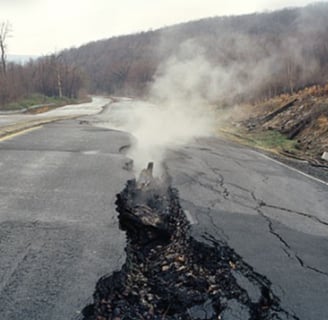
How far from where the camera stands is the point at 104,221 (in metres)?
4.12

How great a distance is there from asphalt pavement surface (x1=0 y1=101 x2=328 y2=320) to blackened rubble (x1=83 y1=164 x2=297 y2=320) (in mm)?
115

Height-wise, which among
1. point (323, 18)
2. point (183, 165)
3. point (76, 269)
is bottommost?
point (183, 165)

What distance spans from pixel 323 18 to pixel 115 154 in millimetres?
49310

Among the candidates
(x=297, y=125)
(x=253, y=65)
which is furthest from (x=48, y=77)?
(x=297, y=125)

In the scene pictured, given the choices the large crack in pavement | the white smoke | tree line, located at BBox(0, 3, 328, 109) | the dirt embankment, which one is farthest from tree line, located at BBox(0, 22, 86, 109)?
the large crack in pavement

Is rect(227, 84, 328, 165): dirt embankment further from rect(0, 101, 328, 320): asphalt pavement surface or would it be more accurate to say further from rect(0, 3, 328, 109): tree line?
rect(0, 3, 328, 109): tree line

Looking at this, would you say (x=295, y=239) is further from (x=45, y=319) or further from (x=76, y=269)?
(x=45, y=319)

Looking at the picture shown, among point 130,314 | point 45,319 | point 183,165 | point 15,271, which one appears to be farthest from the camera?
point 183,165

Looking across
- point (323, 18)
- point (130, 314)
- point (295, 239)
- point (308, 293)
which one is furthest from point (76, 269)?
point (323, 18)

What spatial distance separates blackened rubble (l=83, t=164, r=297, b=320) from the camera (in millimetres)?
2855

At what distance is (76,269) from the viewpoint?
312 centimetres

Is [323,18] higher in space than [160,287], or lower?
higher

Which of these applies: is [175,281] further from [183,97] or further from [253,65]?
[253,65]

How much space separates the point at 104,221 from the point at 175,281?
1.13 metres
